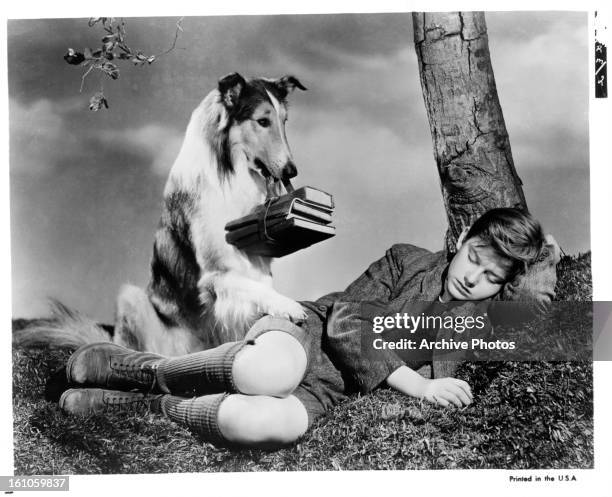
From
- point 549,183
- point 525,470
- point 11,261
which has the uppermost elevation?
point 549,183

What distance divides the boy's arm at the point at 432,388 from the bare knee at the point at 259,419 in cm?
52

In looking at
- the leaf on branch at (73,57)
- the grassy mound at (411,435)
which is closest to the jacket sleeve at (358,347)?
the grassy mound at (411,435)

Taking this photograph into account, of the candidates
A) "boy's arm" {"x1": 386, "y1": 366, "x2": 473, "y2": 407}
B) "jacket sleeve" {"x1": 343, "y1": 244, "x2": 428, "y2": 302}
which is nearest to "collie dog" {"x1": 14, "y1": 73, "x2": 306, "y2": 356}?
"jacket sleeve" {"x1": 343, "y1": 244, "x2": 428, "y2": 302}

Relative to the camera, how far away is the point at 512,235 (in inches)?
157

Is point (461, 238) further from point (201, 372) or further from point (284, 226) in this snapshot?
point (201, 372)

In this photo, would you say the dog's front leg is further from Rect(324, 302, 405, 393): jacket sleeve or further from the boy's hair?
the boy's hair

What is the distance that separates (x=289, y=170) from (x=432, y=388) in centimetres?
132

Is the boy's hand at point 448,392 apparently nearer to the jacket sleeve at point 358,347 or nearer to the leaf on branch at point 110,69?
the jacket sleeve at point 358,347

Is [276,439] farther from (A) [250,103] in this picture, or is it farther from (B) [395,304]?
(A) [250,103]

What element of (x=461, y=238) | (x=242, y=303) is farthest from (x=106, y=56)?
(x=461, y=238)

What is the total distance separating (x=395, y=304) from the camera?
13.4ft

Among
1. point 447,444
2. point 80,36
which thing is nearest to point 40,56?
point 80,36

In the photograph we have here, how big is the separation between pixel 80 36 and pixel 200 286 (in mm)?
1463

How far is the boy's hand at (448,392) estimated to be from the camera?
3973 mm
